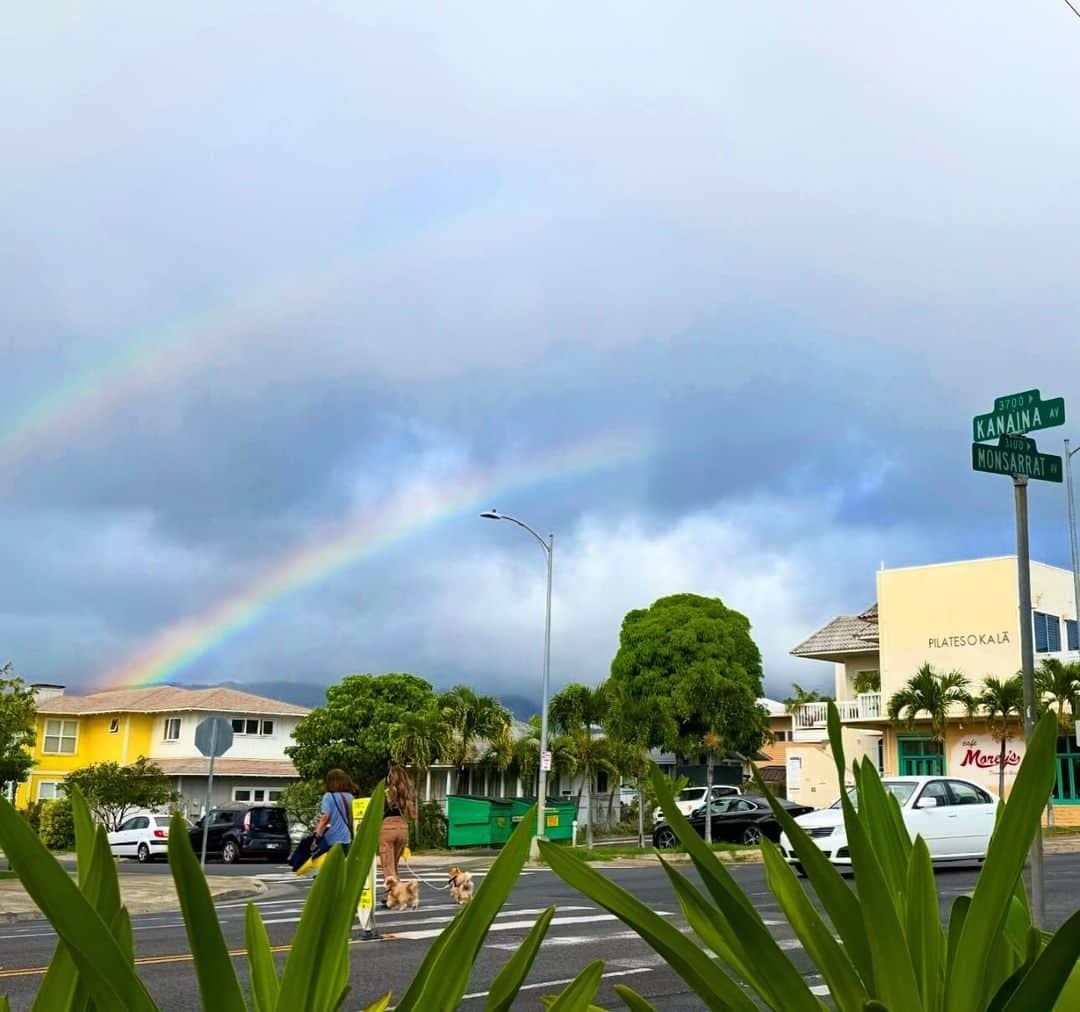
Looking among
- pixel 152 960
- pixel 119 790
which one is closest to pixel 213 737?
pixel 152 960

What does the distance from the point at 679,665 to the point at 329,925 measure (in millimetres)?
50956

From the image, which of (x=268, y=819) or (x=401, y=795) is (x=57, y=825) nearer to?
(x=268, y=819)

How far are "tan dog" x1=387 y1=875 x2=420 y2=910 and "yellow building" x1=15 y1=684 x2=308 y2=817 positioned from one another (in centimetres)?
3885

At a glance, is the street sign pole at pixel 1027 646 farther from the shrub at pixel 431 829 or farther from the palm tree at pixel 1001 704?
the shrub at pixel 431 829

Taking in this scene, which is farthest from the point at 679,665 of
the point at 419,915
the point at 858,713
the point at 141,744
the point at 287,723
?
the point at 419,915

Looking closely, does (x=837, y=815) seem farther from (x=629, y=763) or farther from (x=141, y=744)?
(x=141, y=744)

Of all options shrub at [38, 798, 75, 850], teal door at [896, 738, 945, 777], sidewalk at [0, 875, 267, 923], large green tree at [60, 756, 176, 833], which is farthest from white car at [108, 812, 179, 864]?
teal door at [896, 738, 945, 777]

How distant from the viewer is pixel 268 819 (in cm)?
3616

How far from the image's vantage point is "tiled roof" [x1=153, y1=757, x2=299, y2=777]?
172 ft

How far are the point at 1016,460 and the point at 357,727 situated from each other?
4209 centimetres

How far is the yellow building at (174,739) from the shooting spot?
5359 centimetres

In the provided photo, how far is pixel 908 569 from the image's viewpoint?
46.0 meters

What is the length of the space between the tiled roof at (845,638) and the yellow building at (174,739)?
2198 cm

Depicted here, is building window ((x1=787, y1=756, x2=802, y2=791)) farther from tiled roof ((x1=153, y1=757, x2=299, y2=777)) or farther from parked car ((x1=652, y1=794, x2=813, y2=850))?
tiled roof ((x1=153, y1=757, x2=299, y2=777))
